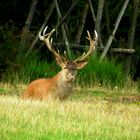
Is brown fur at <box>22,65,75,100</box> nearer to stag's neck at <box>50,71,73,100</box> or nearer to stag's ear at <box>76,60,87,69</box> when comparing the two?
stag's neck at <box>50,71,73,100</box>

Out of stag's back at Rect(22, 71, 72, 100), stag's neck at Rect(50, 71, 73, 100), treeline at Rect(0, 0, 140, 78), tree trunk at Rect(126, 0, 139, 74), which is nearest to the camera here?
stag's back at Rect(22, 71, 72, 100)

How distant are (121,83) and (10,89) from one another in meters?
4.21

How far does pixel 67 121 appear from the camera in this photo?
12250mm

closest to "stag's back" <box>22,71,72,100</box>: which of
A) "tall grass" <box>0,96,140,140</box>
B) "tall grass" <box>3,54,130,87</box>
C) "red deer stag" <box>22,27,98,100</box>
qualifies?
"red deer stag" <box>22,27,98,100</box>

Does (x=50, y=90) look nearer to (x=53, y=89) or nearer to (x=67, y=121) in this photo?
(x=53, y=89)

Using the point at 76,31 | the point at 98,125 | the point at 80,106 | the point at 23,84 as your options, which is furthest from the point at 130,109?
the point at 76,31

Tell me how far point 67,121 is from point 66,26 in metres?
12.7

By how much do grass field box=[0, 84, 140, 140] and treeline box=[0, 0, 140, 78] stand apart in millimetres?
7742

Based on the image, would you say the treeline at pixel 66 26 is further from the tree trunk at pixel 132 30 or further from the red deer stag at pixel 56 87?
the red deer stag at pixel 56 87

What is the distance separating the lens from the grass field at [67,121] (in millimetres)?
10984

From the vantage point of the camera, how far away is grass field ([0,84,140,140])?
36.0ft

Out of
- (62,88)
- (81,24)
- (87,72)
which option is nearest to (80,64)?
(62,88)

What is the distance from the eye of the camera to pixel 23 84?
21.0 m

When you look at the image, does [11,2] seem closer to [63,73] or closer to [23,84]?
[23,84]
